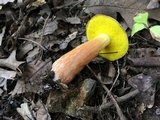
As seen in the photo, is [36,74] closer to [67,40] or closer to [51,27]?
[67,40]

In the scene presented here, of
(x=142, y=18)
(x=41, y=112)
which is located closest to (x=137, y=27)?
(x=142, y=18)

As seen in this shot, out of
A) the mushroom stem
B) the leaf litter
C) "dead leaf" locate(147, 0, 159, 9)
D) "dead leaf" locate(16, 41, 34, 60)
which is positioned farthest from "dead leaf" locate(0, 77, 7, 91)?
"dead leaf" locate(147, 0, 159, 9)

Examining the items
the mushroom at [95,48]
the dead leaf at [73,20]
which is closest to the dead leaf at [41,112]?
the mushroom at [95,48]

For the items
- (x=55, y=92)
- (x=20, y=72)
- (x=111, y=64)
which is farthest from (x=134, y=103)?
(x=20, y=72)

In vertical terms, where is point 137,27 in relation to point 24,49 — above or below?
above

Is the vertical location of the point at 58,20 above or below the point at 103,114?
above

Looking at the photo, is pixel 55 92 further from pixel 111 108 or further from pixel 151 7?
pixel 151 7

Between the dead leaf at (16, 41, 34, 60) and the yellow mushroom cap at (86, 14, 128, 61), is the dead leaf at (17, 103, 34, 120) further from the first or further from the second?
the yellow mushroom cap at (86, 14, 128, 61)
